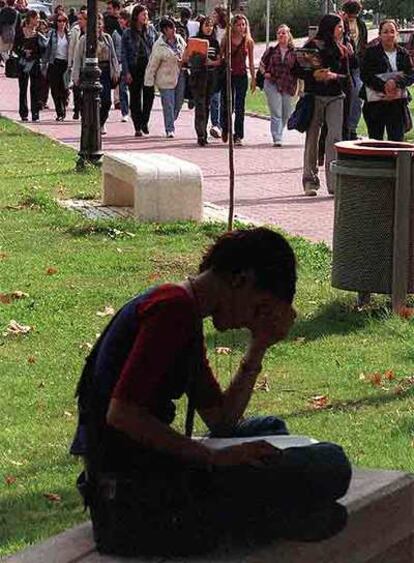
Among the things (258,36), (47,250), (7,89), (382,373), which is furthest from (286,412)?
(258,36)

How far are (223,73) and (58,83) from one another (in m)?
5.32

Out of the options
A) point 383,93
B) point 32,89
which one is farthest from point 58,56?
point 383,93

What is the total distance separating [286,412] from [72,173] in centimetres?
1111

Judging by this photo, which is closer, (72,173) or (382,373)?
(382,373)

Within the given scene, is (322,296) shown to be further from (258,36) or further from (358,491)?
(258,36)

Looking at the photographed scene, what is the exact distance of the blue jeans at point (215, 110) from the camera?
2308cm

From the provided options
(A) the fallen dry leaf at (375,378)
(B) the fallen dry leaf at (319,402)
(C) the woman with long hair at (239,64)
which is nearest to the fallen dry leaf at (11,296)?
(A) the fallen dry leaf at (375,378)

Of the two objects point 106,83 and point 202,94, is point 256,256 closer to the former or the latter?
point 202,94

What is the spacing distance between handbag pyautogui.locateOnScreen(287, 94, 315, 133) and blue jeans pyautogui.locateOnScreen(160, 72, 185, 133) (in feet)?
25.6

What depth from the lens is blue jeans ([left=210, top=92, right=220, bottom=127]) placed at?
75.7ft

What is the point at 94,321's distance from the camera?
9.37m

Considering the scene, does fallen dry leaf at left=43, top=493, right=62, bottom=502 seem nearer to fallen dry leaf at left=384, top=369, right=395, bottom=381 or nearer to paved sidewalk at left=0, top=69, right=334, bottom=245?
fallen dry leaf at left=384, top=369, right=395, bottom=381

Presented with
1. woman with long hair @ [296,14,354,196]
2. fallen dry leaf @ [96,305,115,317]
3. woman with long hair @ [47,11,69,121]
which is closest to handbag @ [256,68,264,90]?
woman with long hair @ [47,11,69,121]

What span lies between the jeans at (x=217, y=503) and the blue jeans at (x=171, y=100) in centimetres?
1875
